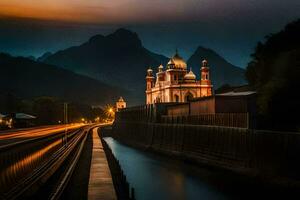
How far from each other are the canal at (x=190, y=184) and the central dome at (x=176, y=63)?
120002 millimetres

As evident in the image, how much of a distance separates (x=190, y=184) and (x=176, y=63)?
141m

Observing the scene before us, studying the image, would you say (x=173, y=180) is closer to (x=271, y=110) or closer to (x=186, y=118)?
(x=271, y=110)

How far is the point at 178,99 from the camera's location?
17338cm

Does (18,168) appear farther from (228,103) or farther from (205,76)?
(205,76)

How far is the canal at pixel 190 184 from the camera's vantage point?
131 ft

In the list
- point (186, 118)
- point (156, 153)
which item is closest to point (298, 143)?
point (186, 118)

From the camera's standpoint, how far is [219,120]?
57.7 metres

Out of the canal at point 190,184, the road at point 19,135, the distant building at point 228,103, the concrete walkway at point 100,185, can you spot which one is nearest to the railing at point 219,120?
the distant building at point 228,103

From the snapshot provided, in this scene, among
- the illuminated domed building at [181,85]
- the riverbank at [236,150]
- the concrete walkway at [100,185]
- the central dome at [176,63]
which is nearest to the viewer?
the concrete walkway at [100,185]

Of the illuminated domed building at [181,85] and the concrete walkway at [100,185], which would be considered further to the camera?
the illuminated domed building at [181,85]

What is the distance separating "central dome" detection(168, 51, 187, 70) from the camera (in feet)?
605

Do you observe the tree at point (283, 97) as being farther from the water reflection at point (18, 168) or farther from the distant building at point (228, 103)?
the water reflection at point (18, 168)

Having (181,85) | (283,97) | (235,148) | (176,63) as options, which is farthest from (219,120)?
(176,63)

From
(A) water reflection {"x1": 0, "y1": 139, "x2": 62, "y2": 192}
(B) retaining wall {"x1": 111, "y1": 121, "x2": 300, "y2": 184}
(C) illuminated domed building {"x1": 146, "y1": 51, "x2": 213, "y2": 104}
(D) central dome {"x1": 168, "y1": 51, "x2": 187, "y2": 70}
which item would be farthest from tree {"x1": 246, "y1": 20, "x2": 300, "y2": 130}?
(D) central dome {"x1": 168, "y1": 51, "x2": 187, "y2": 70}
